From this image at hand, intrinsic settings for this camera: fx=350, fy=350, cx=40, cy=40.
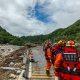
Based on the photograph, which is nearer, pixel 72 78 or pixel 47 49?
pixel 72 78

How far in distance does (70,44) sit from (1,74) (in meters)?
13.9

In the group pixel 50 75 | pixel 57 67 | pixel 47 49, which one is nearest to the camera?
pixel 57 67

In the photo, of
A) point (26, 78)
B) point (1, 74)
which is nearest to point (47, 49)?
point (26, 78)

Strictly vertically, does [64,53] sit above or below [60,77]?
above

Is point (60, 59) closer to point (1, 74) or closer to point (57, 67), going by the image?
point (57, 67)

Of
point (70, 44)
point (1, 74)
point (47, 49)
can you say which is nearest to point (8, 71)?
point (1, 74)

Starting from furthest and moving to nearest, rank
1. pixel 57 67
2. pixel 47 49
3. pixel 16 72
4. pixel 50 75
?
1. pixel 16 72
2. pixel 50 75
3. pixel 47 49
4. pixel 57 67

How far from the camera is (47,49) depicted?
63.9ft

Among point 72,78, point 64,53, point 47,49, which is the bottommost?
point 72,78

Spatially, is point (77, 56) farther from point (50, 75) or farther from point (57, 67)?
point (50, 75)

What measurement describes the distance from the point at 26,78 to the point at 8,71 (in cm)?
714

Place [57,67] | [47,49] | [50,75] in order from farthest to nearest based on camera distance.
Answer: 1. [50,75]
2. [47,49]
3. [57,67]

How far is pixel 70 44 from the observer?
1341 cm

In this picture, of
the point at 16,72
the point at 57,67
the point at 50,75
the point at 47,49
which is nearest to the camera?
the point at 57,67
